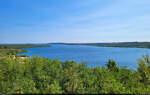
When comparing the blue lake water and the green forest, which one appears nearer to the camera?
the green forest

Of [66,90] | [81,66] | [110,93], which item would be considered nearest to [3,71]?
[66,90]

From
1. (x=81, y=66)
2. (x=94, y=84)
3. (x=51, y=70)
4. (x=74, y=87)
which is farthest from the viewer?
(x=81, y=66)

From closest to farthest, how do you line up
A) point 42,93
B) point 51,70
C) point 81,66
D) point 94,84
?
1. point 42,93
2. point 94,84
3. point 51,70
4. point 81,66

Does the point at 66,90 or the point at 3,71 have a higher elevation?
the point at 3,71

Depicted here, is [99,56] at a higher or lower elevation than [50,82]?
lower

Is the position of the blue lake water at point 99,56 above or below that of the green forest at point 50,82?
below

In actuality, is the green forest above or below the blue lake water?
above

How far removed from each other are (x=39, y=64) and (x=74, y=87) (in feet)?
7.01

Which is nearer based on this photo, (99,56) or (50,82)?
(50,82)

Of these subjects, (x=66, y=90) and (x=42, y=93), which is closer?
(x=42, y=93)

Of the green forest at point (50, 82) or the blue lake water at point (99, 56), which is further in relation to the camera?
the blue lake water at point (99, 56)

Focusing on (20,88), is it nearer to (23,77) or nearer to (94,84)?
(23,77)

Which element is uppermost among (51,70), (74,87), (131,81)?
(51,70)

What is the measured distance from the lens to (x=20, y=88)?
12.2 feet
